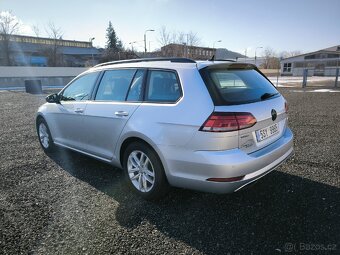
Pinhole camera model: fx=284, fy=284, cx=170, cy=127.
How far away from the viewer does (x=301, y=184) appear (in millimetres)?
3873

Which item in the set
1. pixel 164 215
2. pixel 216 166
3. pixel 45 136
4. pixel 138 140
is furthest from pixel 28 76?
pixel 216 166

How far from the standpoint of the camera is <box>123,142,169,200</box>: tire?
331 centimetres

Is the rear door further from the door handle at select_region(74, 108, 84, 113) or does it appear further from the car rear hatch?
the car rear hatch

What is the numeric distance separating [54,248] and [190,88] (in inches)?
82.4

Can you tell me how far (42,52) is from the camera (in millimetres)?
59781

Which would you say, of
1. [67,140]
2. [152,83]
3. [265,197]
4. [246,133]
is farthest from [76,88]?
[265,197]

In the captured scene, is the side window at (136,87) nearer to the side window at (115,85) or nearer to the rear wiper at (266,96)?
the side window at (115,85)

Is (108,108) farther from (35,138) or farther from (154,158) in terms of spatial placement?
(35,138)

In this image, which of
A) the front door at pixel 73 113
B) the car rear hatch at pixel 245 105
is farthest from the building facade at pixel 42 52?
the car rear hatch at pixel 245 105

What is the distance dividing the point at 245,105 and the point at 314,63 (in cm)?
6824

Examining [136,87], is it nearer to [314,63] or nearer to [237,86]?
[237,86]

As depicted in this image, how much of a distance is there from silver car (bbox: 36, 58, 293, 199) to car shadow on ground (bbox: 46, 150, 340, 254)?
1.04ft

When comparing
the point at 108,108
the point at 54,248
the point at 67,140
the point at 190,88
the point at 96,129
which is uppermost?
the point at 190,88

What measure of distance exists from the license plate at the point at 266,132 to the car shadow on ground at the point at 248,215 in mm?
833
